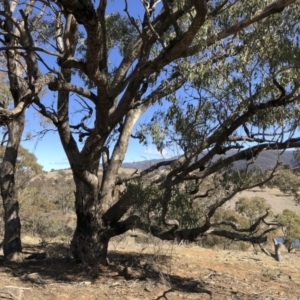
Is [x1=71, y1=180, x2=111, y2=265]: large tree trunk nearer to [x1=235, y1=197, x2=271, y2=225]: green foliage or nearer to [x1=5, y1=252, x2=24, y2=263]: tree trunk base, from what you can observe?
[x1=5, y1=252, x2=24, y2=263]: tree trunk base

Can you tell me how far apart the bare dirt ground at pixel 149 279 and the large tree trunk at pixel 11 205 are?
0.89ft

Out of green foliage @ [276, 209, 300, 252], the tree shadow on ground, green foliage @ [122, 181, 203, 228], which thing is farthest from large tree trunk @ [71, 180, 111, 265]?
green foliage @ [276, 209, 300, 252]

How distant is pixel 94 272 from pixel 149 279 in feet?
2.70

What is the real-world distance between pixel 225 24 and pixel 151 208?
2.84 m

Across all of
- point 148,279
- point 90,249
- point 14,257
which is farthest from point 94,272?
point 14,257

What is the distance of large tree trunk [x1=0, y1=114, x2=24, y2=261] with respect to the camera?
723 cm

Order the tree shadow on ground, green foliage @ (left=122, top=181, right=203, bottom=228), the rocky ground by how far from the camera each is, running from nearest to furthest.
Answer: the rocky ground
green foliage @ (left=122, top=181, right=203, bottom=228)
the tree shadow on ground

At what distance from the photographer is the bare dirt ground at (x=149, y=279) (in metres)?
5.57

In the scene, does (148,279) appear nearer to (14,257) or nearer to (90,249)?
(90,249)

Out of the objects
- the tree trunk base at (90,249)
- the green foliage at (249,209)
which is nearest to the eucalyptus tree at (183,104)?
the tree trunk base at (90,249)

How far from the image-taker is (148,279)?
20.4 ft

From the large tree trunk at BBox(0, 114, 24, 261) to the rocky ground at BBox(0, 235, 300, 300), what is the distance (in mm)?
248

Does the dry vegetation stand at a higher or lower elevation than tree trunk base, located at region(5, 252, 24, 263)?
lower

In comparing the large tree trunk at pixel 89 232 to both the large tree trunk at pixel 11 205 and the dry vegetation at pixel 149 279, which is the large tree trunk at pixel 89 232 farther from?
the large tree trunk at pixel 11 205
